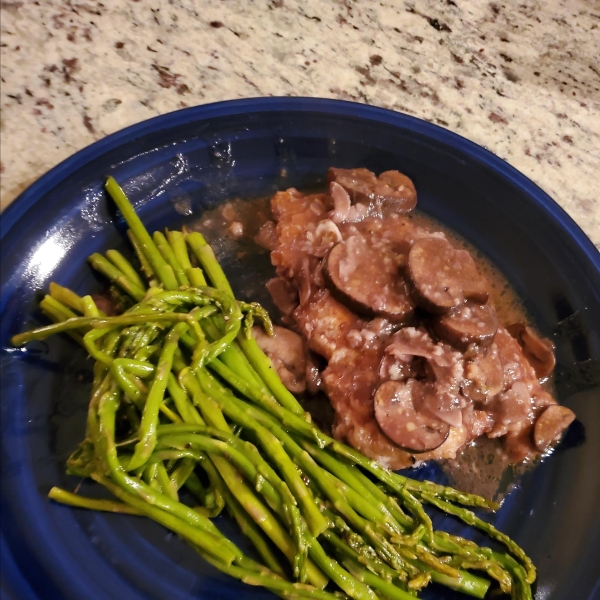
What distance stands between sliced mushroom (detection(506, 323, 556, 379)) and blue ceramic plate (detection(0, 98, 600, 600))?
0.23 ft

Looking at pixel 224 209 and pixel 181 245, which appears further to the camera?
pixel 224 209

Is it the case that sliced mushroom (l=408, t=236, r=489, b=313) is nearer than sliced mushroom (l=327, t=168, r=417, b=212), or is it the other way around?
sliced mushroom (l=408, t=236, r=489, b=313)

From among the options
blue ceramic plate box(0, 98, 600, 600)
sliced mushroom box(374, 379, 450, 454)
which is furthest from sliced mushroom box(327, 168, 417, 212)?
sliced mushroom box(374, 379, 450, 454)

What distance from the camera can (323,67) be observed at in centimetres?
332

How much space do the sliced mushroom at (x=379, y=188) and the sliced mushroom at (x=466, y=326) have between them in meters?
0.67

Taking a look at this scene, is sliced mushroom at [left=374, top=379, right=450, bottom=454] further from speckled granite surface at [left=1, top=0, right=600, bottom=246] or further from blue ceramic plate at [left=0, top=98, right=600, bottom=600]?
speckled granite surface at [left=1, top=0, right=600, bottom=246]

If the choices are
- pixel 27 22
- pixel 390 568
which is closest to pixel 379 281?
pixel 390 568

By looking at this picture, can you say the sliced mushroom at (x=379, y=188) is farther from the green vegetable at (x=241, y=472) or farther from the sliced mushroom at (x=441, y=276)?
the green vegetable at (x=241, y=472)

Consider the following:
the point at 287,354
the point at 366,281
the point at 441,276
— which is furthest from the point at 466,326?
the point at 287,354

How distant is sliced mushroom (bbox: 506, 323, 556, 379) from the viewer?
7.86 feet

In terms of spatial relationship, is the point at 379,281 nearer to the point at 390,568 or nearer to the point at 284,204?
the point at 284,204

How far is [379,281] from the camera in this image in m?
2.32

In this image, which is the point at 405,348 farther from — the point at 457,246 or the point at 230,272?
the point at 230,272

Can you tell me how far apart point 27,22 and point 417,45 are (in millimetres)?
2429
